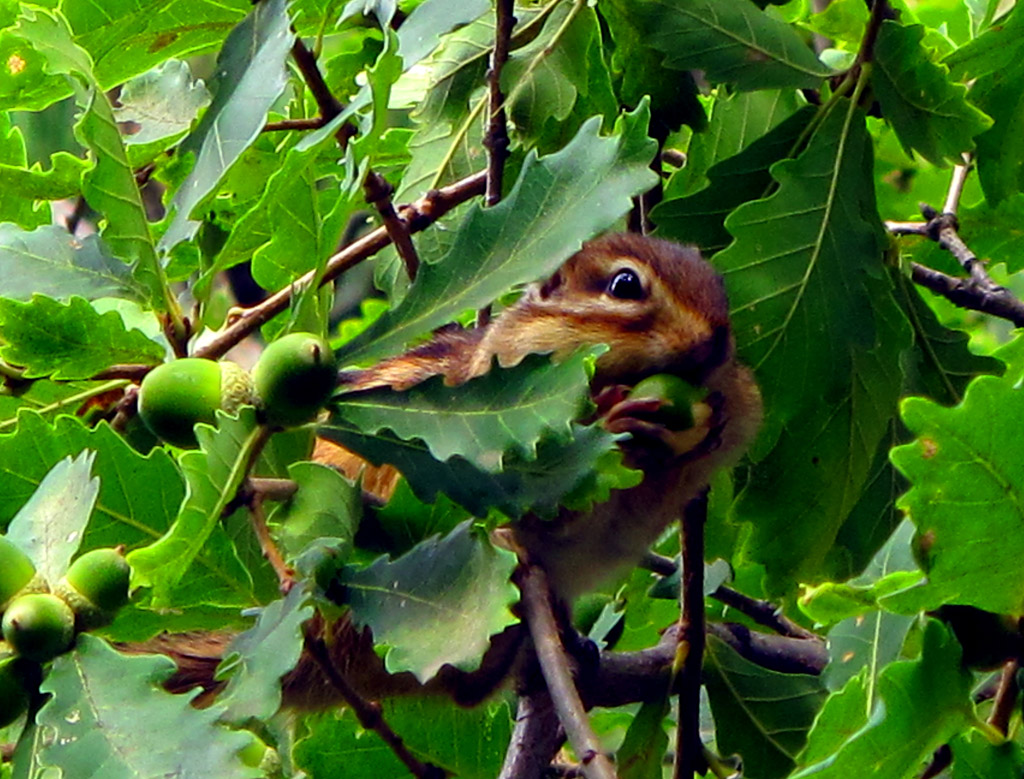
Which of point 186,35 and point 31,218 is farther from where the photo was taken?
point 31,218

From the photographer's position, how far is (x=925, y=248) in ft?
7.45

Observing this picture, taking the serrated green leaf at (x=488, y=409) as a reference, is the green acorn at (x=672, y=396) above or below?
below

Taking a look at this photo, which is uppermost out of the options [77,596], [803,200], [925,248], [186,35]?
[186,35]

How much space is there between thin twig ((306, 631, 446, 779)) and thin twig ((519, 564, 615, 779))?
0.18 meters

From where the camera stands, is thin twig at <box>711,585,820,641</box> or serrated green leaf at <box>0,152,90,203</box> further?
thin twig at <box>711,585,820,641</box>

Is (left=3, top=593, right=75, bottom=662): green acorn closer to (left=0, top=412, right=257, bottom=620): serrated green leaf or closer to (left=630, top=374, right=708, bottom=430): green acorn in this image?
(left=0, top=412, right=257, bottom=620): serrated green leaf

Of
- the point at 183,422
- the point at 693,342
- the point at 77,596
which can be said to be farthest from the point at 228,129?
the point at 693,342

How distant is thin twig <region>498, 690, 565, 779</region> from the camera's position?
1.69 metres

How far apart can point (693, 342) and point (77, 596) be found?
0.85 meters

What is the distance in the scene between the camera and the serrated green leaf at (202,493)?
1.16 meters

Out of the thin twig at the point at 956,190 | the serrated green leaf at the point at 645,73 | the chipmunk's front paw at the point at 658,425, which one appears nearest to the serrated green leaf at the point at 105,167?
the chipmunk's front paw at the point at 658,425

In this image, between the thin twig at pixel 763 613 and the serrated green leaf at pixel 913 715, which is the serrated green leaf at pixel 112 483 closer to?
the serrated green leaf at pixel 913 715

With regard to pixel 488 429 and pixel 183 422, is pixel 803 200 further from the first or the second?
pixel 183 422

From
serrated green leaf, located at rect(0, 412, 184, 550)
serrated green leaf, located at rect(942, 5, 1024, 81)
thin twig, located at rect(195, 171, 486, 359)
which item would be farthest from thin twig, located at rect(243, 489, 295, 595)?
serrated green leaf, located at rect(942, 5, 1024, 81)
